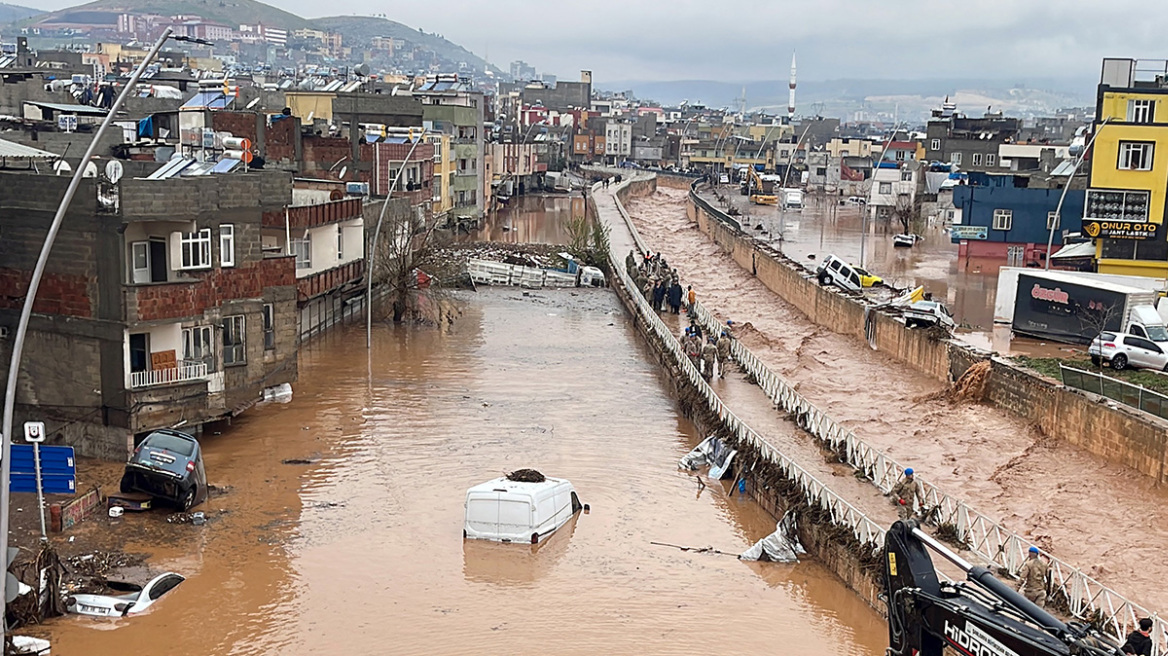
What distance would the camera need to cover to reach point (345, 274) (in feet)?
128

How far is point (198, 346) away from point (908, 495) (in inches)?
563

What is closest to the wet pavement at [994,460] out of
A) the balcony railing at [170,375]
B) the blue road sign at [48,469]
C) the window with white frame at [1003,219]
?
the balcony railing at [170,375]

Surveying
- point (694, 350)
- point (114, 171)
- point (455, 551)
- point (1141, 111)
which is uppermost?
point (1141, 111)

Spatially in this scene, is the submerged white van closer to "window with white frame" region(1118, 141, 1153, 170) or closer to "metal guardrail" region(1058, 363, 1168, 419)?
"metal guardrail" region(1058, 363, 1168, 419)

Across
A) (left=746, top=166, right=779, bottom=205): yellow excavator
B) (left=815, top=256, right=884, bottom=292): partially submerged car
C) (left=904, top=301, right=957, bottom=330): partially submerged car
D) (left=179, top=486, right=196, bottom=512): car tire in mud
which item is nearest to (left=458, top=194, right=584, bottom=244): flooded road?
(left=746, top=166, right=779, bottom=205): yellow excavator

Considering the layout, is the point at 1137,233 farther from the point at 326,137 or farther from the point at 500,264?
the point at 326,137

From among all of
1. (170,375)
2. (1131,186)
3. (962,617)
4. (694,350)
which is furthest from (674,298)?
(962,617)

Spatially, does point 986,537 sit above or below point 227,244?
below

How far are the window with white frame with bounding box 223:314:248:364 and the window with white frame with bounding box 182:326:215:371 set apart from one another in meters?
0.61

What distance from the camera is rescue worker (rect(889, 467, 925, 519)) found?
19.3m

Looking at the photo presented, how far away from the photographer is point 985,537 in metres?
17.4

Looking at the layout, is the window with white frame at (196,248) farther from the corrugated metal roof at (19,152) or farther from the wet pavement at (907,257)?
the wet pavement at (907,257)

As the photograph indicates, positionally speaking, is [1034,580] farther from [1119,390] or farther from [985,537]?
[1119,390]

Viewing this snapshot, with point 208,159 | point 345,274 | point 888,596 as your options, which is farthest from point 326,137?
point 888,596
